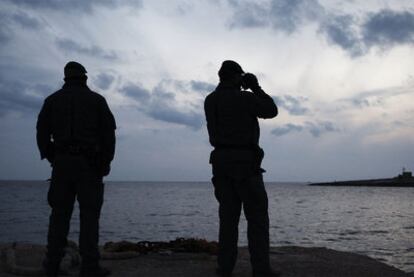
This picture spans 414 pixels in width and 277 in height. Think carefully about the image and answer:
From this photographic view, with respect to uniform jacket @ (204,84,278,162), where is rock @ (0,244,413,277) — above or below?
below

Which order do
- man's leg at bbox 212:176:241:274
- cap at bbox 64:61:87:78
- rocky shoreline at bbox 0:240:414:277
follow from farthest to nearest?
1. rocky shoreline at bbox 0:240:414:277
2. man's leg at bbox 212:176:241:274
3. cap at bbox 64:61:87:78

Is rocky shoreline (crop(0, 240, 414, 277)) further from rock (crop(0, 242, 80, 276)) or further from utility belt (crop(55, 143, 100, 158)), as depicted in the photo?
utility belt (crop(55, 143, 100, 158))

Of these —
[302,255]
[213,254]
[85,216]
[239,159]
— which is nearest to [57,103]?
[85,216]

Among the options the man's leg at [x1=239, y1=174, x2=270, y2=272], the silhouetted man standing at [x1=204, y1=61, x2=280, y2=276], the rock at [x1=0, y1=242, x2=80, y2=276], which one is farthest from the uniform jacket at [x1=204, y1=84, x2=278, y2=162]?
the rock at [x1=0, y1=242, x2=80, y2=276]

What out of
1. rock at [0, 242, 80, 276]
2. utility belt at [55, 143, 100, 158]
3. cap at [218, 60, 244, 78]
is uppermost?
cap at [218, 60, 244, 78]

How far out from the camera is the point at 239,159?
18.0 ft

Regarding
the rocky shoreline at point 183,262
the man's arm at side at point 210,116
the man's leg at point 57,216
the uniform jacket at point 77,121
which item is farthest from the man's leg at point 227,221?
the man's leg at point 57,216

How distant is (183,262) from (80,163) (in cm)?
216

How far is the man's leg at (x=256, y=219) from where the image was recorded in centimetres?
543

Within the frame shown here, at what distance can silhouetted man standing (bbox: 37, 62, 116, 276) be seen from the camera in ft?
17.5

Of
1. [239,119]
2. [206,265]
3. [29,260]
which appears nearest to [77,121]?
[239,119]

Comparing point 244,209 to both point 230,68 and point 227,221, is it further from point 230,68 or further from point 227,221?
point 230,68

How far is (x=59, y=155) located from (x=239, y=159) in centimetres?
196

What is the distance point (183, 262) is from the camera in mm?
6598
